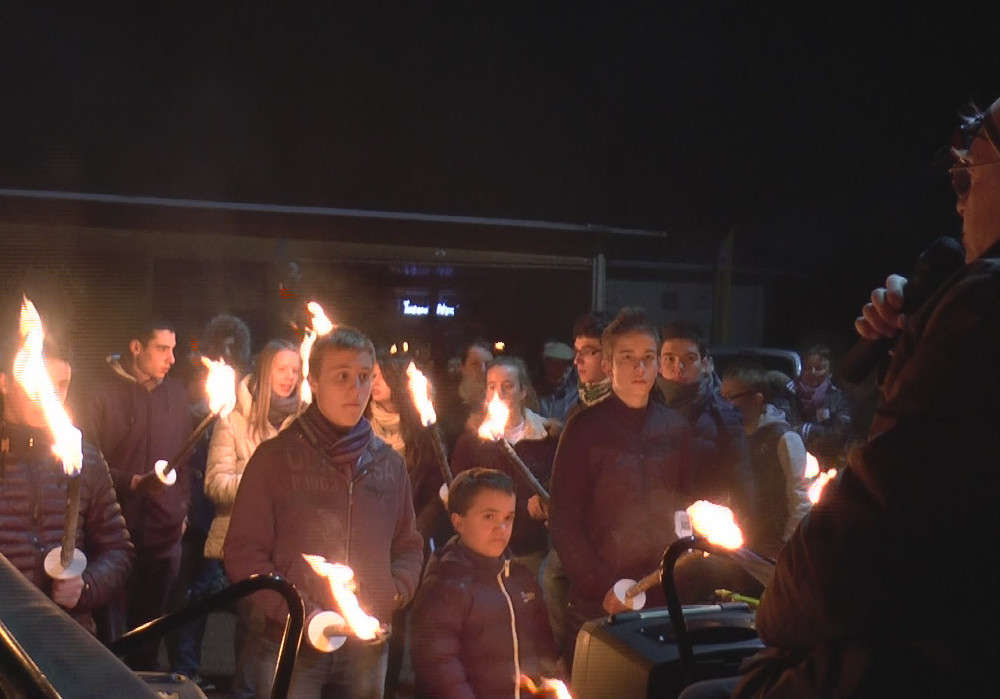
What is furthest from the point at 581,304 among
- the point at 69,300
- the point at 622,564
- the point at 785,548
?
the point at 785,548

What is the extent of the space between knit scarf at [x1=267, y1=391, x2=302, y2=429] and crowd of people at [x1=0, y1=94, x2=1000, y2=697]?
0.05ft

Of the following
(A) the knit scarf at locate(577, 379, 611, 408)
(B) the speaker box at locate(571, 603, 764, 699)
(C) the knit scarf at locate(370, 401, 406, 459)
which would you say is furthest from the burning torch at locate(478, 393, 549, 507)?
(B) the speaker box at locate(571, 603, 764, 699)

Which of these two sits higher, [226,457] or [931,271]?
[931,271]

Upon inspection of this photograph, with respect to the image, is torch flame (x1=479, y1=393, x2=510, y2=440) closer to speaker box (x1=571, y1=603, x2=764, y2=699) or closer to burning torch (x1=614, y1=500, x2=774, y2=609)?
burning torch (x1=614, y1=500, x2=774, y2=609)

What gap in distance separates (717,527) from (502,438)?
1.82 m

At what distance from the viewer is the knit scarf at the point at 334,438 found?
4.17 metres

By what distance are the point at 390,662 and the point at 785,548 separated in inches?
185

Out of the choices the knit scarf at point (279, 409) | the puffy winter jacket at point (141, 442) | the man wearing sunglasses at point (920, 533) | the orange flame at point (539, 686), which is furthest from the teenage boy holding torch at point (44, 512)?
A: the man wearing sunglasses at point (920, 533)

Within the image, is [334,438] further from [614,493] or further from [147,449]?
[147,449]

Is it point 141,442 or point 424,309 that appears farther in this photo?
point 424,309

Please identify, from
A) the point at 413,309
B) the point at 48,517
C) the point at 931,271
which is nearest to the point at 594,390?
the point at 48,517

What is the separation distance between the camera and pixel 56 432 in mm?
3766

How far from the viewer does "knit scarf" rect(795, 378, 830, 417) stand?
389 inches

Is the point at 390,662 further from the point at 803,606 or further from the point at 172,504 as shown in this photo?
the point at 803,606
